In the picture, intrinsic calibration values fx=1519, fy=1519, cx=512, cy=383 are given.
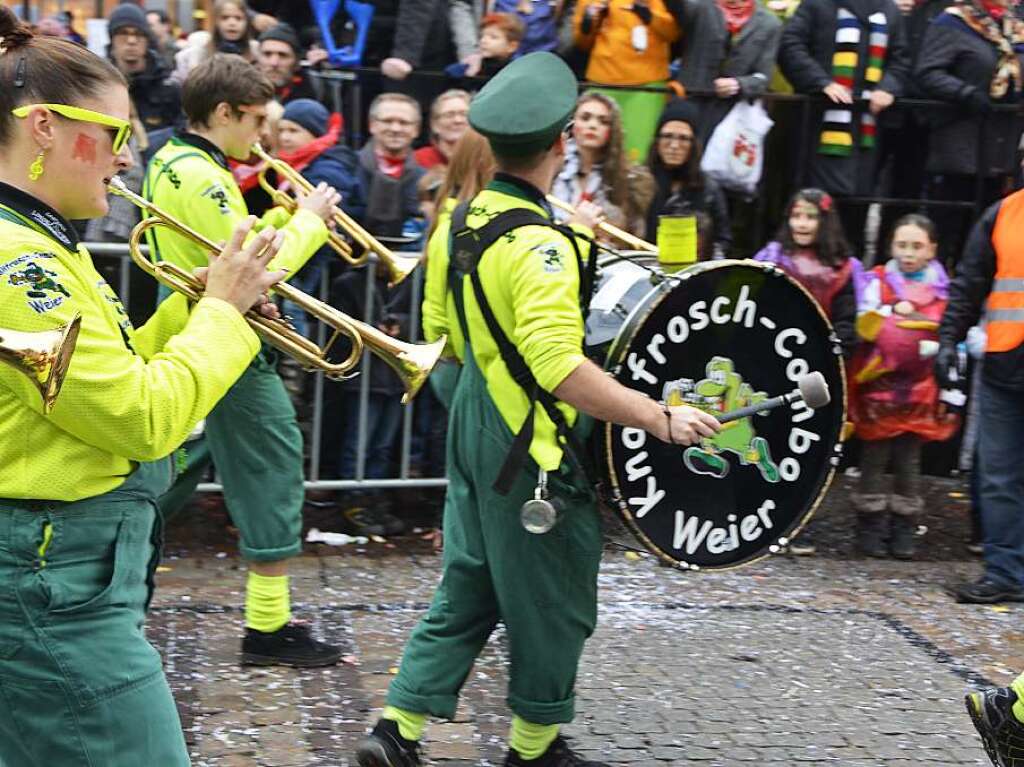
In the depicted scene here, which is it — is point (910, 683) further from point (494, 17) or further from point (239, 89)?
point (494, 17)

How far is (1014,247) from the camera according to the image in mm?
6328

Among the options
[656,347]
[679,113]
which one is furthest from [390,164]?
[656,347]

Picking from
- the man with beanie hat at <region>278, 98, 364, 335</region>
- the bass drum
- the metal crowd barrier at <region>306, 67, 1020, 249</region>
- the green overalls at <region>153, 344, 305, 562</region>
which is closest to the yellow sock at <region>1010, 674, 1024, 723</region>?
the bass drum

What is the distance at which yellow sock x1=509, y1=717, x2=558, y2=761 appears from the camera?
13.7 ft

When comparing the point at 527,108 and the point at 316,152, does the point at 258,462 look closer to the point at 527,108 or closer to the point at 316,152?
the point at 527,108

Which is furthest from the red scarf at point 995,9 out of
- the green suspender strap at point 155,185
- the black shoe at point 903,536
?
the green suspender strap at point 155,185

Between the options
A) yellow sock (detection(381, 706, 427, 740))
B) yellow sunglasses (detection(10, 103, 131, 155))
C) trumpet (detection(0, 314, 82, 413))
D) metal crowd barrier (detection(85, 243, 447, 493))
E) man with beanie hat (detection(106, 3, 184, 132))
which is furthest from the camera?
man with beanie hat (detection(106, 3, 184, 132))

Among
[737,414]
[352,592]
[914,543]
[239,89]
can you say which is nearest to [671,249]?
[737,414]

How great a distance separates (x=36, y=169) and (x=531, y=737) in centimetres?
224

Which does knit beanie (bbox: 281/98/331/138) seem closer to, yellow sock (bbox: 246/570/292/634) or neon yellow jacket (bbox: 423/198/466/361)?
yellow sock (bbox: 246/570/292/634)

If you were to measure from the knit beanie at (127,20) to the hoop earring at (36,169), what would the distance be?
5749mm

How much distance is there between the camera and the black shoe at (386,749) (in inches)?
161

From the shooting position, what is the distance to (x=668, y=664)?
5297mm

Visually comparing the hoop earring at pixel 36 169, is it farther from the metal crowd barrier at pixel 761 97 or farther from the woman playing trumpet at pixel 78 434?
the metal crowd barrier at pixel 761 97
